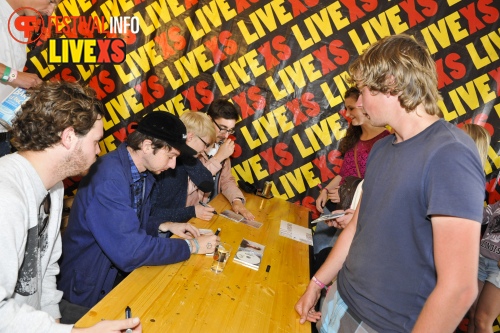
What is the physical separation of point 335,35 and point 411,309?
9.60 feet

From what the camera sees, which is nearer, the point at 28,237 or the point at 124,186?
the point at 28,237

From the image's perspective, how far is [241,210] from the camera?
2738 millimetres

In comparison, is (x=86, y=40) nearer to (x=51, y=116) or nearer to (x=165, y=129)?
(x=165, y=129)

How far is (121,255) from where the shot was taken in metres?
1.57

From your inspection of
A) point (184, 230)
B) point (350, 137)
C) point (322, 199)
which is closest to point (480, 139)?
point (350, 137)

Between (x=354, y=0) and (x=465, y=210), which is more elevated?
(x=354, y=0)

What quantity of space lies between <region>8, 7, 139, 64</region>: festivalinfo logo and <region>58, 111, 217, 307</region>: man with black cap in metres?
2.23

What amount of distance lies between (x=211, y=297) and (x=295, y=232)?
1.23 m

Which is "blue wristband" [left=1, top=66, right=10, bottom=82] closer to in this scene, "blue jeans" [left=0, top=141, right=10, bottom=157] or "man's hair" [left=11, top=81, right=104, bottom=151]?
"blue jeans" [left=0, top=141, right=10, bottom=157]

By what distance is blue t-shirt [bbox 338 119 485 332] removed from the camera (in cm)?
92

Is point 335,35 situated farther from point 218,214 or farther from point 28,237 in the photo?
point 28,237

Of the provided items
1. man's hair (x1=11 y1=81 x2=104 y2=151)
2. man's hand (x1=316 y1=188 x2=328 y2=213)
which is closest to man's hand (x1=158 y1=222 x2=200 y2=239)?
man's hair (x1=11 y1=81 x2=104 y2=151)

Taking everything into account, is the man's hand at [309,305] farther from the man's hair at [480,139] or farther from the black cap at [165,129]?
the man's hair at [480,139]

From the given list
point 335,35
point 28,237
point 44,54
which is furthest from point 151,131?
point 44,54
